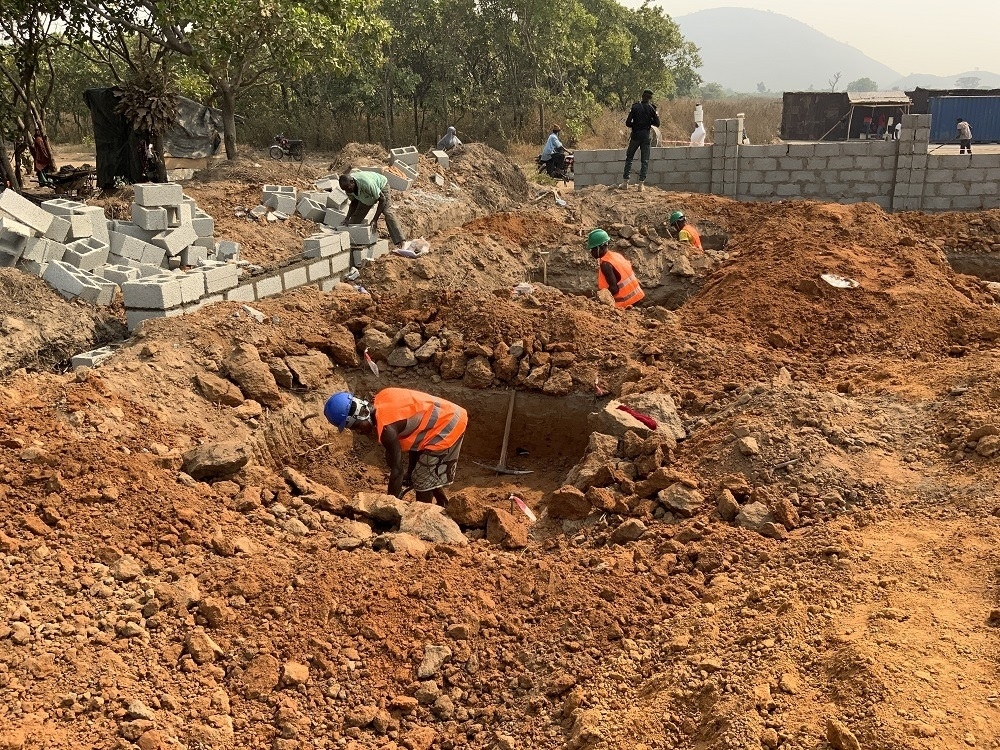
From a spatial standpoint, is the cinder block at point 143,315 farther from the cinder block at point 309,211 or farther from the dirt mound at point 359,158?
the dirt mound at point 359,158

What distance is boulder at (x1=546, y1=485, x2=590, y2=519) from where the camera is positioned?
527cm

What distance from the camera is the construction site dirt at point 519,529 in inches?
135

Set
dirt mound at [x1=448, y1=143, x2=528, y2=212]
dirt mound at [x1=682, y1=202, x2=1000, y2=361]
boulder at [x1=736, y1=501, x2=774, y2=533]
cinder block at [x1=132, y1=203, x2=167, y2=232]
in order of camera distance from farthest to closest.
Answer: dirt mound at [x1=448, y1=143, x2=528, y2=212], cinder block at [x1=132, y1=203, x2=167, y2=232], dirt mound at [x1=682, y1=202, x2=1000, y2=361], boulder at [x1=736, y1=501, x2=774, y2=533]

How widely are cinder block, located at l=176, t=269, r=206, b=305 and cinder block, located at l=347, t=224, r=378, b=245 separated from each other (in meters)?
2.30

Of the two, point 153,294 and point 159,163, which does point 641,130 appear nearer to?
point 159,163

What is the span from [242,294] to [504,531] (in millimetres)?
4483

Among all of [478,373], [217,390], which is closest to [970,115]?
[478,373]

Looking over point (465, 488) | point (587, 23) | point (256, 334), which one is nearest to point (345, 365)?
point (256, 334)

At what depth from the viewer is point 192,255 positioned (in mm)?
9625

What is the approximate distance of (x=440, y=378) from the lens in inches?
295

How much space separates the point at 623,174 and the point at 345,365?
7.49 m

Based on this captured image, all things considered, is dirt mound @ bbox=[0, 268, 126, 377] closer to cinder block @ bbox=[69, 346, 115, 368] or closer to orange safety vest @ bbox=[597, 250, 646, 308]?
cinder block @ bbox=[69, 346, 115, 368]

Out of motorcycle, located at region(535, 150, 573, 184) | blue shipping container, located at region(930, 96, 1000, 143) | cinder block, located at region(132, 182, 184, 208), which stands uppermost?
blue shipping container, located at region(930, 96, 1000, 143)

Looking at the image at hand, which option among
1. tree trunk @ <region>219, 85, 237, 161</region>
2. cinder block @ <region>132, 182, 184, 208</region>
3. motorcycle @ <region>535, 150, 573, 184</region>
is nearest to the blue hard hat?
cinder block @ <region>132, 182, 184, 208</region>
